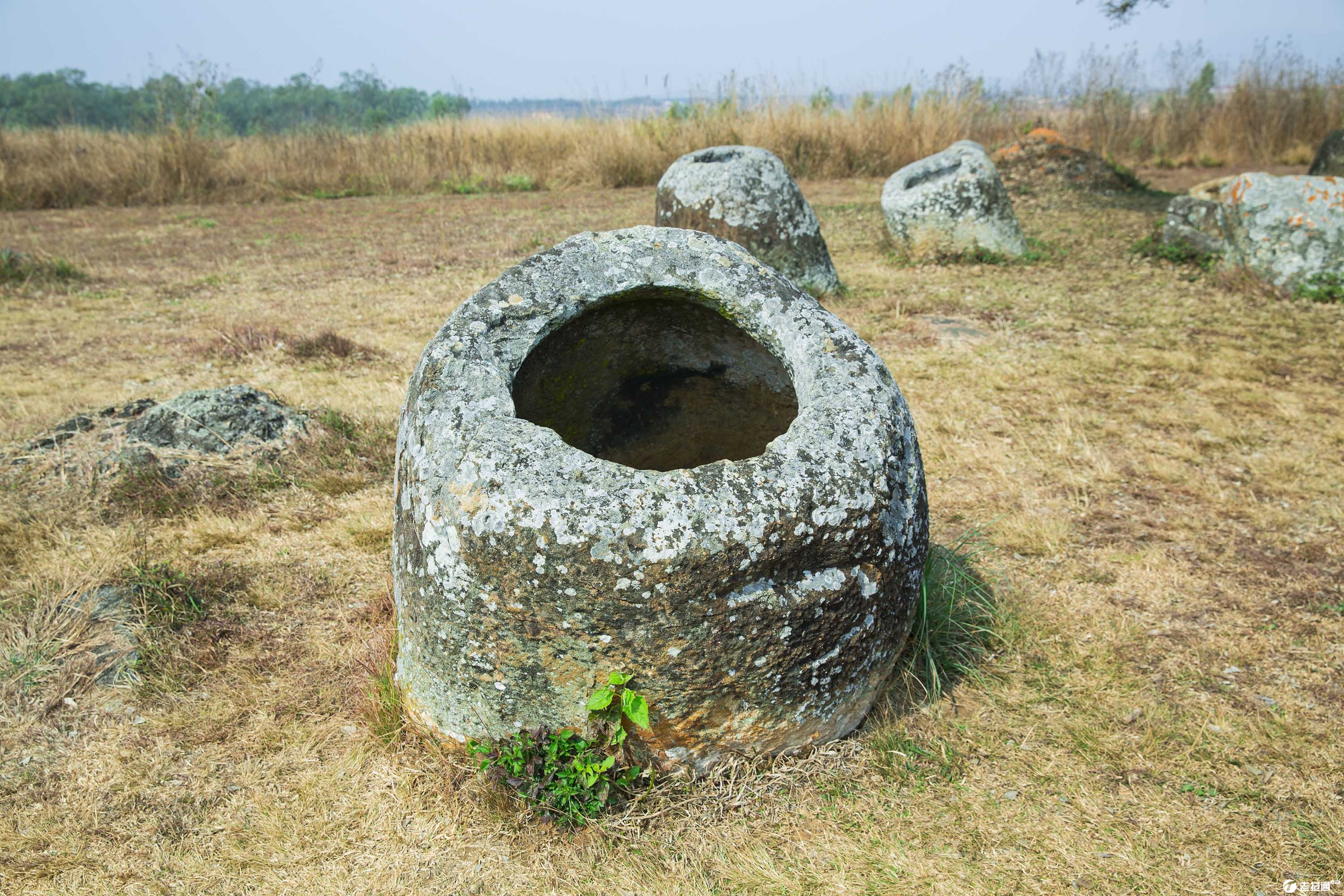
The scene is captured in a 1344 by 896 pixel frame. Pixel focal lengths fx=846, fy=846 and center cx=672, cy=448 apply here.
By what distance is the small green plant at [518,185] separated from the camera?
1497 centimetres

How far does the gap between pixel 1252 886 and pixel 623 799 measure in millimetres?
1621

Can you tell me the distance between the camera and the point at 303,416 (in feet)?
15.5

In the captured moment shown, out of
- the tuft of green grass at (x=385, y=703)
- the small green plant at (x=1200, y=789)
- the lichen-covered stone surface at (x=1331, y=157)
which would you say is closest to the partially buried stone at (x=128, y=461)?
the tuft of green grass at (x=385, y=703)

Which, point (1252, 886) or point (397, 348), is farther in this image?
point (397, 348)

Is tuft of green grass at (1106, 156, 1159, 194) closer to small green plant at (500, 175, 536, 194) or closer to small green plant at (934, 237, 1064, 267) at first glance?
small green plant at (934, 237, 1064, 267)

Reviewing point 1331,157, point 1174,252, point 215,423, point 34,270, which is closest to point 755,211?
point 1174,252

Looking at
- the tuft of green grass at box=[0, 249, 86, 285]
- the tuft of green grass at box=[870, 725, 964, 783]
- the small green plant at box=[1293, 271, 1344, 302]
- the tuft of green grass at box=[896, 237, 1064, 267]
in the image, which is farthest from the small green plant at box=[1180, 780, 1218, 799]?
the tuft of green grass at box=[0, 249, 86, 285]

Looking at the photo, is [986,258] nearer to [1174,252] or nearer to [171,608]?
[1174,252]

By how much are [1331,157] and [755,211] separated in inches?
356

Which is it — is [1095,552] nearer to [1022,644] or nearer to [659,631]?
[1022,644]

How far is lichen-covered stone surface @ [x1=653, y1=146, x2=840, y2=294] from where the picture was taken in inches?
291

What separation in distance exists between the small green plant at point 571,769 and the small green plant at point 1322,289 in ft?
24.9

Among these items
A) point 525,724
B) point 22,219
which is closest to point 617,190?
point 22,219

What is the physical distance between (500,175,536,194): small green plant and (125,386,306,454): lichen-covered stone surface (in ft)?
36.4
